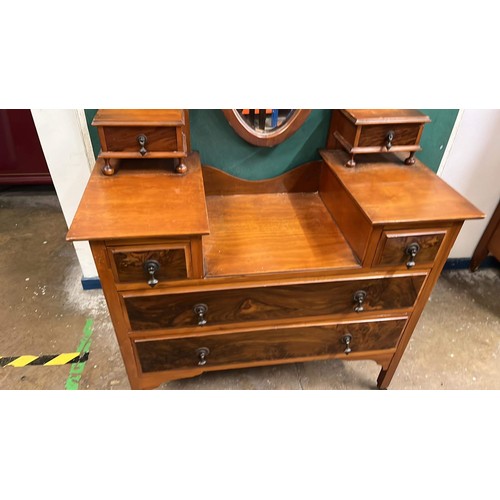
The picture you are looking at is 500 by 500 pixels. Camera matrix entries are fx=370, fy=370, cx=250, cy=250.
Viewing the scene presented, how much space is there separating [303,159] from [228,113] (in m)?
0.41

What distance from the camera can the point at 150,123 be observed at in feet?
4.08

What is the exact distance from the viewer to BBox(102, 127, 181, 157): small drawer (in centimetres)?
125

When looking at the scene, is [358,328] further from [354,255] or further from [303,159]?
[303,159]

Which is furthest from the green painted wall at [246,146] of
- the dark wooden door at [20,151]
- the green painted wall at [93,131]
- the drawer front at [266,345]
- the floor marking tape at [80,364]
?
the dark wooden door at [20,151]

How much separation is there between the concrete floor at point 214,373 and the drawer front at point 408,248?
80cm

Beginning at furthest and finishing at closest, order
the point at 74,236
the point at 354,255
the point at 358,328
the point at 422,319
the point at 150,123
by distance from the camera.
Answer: the point at 422,319
the point at 358,328
the point at 354,255
the point at 150,123
the point at 74,236

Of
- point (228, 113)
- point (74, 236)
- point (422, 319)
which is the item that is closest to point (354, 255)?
point (228, 113)

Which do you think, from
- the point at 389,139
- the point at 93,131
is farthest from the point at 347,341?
the point at 93,131

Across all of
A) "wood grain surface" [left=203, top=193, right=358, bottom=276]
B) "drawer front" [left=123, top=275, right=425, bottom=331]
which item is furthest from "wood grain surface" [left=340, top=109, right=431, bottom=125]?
"drawer front" [left=123, top=275, right=425, bottom=331]

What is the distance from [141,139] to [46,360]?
1305mm

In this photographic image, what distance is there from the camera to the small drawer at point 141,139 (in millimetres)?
1254

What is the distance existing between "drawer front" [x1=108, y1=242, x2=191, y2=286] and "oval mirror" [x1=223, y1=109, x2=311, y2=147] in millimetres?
681

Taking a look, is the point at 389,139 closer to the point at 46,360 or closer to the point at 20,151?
the point at 46,360

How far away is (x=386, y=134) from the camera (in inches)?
55.7
